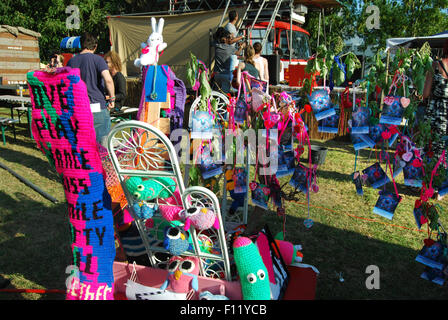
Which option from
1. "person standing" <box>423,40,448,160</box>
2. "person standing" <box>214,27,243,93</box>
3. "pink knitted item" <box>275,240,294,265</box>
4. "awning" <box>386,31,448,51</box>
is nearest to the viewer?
"person standing" <box>423,40,448,160</box>

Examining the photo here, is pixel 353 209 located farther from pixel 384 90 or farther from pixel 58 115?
pixel 58 115

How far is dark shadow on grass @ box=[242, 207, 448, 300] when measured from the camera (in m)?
2.66

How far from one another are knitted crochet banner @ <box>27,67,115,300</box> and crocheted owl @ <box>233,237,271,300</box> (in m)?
0.77

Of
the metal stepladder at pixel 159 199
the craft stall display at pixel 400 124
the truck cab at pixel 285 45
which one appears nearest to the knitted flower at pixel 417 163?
the craft stall display at pixel 400 124

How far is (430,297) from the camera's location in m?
2.60

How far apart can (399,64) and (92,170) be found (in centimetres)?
195

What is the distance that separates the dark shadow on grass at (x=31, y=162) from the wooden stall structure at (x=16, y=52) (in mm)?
6749

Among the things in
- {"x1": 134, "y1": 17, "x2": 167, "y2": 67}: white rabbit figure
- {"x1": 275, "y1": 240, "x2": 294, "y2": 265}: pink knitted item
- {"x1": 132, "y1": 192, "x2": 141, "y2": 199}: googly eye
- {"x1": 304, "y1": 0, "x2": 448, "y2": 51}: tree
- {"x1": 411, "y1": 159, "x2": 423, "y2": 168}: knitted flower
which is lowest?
{"x1": 275, "y1": 240, "x2": 294, "y2": 265}: pink knitted item

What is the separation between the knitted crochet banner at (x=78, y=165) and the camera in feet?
5.89

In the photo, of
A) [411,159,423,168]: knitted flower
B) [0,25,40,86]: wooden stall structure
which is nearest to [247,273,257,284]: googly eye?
[411,159,423,168]: knitted flower

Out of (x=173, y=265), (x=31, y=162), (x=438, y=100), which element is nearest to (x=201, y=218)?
(x=173, y=265)

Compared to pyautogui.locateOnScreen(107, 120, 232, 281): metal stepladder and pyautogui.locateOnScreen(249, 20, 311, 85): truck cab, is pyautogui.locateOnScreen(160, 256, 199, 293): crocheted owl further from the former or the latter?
pyautogui.locateOnScreen(249, 20, 311, 85): truck cab

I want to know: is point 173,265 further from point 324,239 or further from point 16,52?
point 16,52
